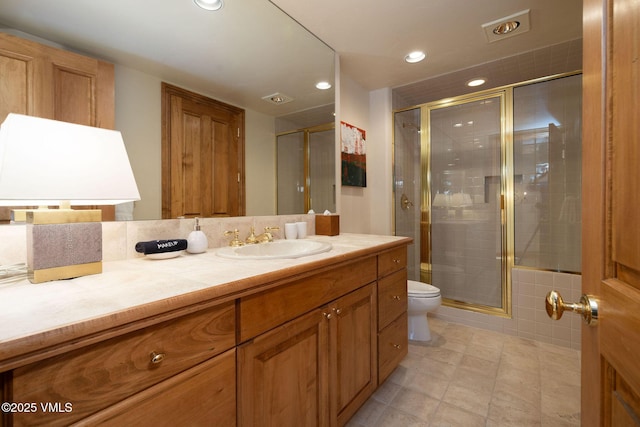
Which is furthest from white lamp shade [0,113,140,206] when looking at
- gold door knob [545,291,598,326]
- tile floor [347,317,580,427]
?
tile floor [347,317,580,427]

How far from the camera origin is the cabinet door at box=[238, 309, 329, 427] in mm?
793

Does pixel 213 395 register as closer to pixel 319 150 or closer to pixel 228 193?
pixel 228 193

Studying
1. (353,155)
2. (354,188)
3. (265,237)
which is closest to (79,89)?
(265,237)

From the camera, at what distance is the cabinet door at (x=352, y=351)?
1.15 m

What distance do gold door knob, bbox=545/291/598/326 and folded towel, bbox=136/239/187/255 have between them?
1138mm

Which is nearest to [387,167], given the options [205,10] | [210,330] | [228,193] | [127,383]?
[228,193]

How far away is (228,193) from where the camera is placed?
4.71 ft

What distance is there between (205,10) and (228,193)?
860mm

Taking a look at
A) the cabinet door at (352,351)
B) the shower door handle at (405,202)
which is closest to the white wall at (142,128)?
the cabinet door at (352,351)

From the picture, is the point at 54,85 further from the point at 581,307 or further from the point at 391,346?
the point at 391,346

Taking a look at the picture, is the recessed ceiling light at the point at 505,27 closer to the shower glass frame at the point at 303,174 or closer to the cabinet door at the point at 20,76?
the shower glass frame at the point at 303,174

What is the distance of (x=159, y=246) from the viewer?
103 cm

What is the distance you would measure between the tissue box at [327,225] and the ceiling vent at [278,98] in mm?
785

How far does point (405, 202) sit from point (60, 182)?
2700mm
